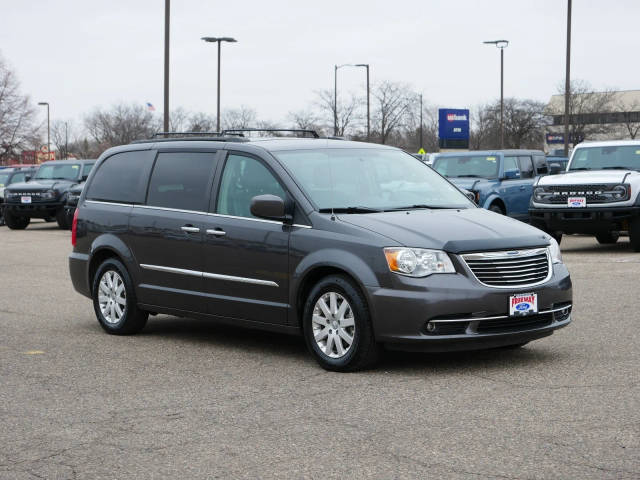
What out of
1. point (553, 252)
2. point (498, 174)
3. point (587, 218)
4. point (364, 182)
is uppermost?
point (498, 174)

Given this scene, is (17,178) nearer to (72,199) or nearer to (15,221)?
(15,221)

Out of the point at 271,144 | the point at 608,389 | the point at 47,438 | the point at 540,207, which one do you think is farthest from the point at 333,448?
the point at 540,207

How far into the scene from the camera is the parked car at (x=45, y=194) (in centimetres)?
2852

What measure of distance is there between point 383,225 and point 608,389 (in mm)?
1870

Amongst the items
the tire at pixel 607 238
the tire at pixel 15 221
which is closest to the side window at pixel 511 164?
the tire at pixel 607 238

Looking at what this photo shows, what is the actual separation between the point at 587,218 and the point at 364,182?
406 inches

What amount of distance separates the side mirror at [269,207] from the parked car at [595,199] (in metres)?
10.9

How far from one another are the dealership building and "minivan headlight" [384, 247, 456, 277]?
80.7m

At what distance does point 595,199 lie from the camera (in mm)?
17828

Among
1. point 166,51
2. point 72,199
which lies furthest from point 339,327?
point 166,51

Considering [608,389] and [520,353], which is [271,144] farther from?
[608,389]

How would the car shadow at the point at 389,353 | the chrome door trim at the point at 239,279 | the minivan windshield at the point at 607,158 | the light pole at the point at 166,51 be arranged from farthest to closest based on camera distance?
1. the light pole at the point at 166,51
2. the minivan windshield at the point at 607,158
3. the chrome door trim at the point at 239,279
4. the car shadow at the point at 389,353

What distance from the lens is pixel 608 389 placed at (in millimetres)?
6824

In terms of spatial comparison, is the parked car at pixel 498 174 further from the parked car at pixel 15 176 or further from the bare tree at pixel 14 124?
the bare tree at pixel 14 124
